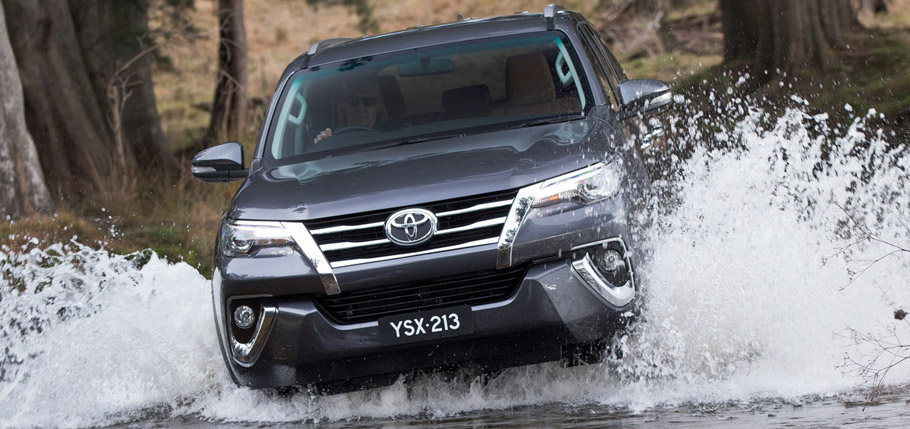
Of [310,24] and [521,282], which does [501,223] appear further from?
[310,24]

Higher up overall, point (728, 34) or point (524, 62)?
point (728, 34)

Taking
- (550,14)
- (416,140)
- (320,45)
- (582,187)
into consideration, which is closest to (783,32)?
(550,14)

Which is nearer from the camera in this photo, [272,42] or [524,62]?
[524,62]

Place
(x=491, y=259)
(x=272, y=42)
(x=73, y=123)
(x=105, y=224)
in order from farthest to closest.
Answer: (x=272, y=42)
(x=73, y=123)
(x=105, y=224)
(x=491, y=259)

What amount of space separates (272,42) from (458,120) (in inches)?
1427

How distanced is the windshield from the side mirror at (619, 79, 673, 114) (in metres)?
0.21

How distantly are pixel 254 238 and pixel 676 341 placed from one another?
186cm

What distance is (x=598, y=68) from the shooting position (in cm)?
708

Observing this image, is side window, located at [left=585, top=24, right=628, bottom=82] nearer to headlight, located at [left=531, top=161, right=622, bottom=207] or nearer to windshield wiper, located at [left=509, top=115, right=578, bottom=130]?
windshield wiper, located at [left=509, top=115, right=578, bottom=130]

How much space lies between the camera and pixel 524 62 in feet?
22.7

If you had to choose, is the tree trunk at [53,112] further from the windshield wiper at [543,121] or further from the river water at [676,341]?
the windshield wiper at [543,121]

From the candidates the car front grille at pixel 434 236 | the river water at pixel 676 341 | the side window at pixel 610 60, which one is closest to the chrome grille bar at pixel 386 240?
the car front grille at pixel 434 236

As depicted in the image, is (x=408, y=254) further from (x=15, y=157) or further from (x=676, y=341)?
(x=15, y=157)

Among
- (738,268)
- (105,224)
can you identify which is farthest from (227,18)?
(738,268)
